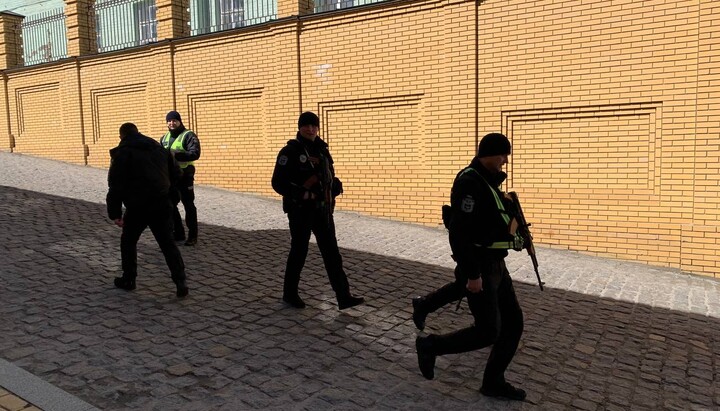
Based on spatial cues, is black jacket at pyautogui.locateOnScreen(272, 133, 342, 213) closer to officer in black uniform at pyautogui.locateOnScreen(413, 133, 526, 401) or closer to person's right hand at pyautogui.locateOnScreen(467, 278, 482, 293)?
officer in black uniform at pyautogui.locateOnScreen(413, 133, 526, 401)

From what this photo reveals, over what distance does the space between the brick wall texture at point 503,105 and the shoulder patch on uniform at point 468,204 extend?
482 centimetres

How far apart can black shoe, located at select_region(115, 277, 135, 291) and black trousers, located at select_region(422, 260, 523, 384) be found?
3.11 m

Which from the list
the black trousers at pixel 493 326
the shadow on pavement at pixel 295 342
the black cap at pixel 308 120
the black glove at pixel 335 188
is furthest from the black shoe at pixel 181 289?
the black trousers at pixel 493 326

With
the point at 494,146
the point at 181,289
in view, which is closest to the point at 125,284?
the point at 181,289

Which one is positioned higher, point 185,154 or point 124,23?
point 124,23

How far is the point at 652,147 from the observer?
703cm

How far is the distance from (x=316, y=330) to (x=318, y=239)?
2.57 feet

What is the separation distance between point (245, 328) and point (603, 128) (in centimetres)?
534

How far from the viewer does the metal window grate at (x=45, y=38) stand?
1477 centimetres

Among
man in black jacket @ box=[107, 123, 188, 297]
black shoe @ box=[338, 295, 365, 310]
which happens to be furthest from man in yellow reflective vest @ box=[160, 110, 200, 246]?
black shoe @ box=[338, 295, 365, 310]

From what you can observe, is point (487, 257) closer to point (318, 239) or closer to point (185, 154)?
point (318, 239)

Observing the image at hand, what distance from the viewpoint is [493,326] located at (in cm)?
335

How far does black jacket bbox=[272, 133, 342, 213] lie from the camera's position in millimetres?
4680

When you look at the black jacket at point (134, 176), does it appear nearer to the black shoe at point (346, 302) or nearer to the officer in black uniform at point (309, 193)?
the officer in black uniform at point (309, 193)
